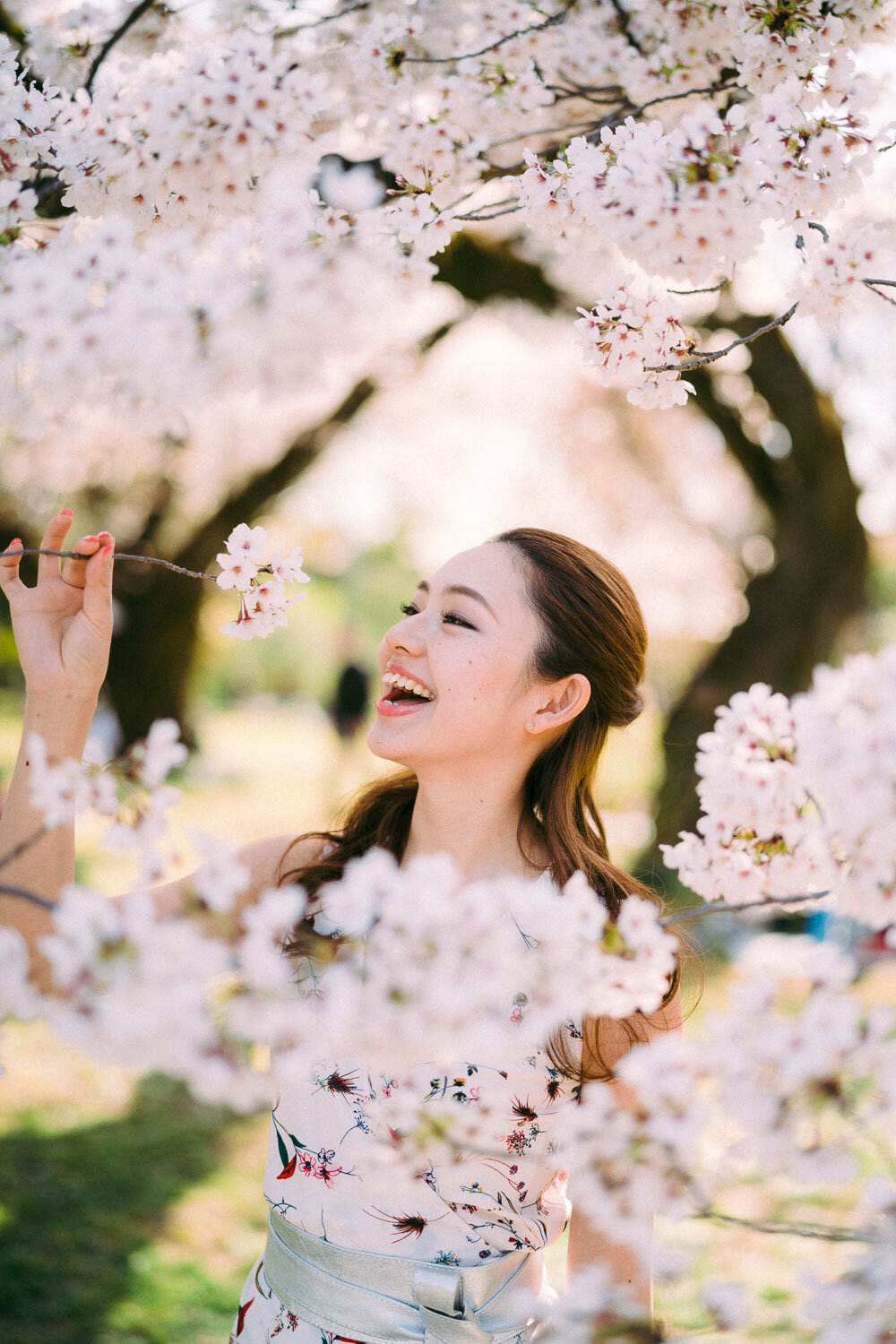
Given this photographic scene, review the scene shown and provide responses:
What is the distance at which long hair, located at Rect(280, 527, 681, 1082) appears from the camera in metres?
1.73

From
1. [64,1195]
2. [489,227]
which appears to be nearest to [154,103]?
[64,1195]

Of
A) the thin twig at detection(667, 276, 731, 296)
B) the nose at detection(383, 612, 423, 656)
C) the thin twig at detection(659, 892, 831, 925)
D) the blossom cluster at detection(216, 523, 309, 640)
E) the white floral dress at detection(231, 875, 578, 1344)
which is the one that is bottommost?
the white floral dress at detection(231, 875, 578, 1344)

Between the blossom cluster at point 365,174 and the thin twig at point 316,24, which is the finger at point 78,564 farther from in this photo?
the thin twig at point 316,24

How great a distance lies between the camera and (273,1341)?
157 centimetres

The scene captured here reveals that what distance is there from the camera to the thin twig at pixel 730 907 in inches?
34.4

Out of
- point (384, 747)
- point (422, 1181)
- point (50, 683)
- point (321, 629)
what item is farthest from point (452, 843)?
point (321, 629)

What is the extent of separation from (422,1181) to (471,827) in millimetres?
594

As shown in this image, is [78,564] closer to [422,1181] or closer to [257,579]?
[257,579]

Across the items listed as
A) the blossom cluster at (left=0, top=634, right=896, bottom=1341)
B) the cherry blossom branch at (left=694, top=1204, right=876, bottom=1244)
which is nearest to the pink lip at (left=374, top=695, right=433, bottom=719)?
the blossom cluster at (left=0, top=634, right=896, bottom=1341)

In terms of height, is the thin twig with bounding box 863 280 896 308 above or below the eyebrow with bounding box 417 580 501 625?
above

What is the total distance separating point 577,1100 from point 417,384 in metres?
10.8

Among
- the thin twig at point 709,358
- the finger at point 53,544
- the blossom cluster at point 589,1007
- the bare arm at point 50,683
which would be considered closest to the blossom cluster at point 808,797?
the blossom cluster at point 589,1007

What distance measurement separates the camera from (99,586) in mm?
1323

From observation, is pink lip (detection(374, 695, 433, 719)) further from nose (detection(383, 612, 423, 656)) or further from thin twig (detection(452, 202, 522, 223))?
thin twig (detection(452, 202, 522, 223))
